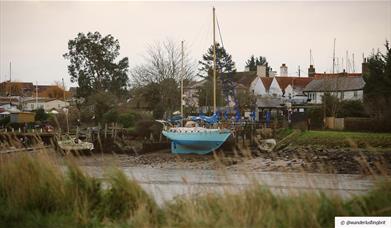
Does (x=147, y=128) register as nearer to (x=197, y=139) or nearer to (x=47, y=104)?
(x=197, y=139)

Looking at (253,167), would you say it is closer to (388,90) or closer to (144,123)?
(388,90)

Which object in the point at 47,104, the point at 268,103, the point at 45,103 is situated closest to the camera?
the point at 268,103

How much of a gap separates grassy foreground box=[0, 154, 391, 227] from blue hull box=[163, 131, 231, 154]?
2454cm

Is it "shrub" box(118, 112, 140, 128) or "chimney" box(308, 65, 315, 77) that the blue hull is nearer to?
"shrub" box(118, 112, 140, 128)

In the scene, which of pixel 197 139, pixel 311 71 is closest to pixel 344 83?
pixel 197 139

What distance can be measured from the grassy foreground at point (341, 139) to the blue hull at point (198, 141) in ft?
15.5

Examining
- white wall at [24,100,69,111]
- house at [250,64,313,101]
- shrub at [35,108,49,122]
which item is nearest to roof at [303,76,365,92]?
house at [250,64,313,101]

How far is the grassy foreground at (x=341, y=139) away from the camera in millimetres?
27125

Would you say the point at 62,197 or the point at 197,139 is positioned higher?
the point at 62,197

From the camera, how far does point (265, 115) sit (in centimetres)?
4684

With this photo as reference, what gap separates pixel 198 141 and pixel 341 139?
9.38m

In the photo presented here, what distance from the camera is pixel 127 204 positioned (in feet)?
28.2

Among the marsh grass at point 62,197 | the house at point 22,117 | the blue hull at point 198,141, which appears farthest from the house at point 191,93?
the marsh grass at point 62,197

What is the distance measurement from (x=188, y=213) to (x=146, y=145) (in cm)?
2904
